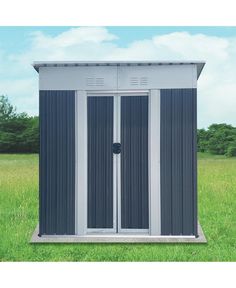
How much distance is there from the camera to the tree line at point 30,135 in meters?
15.4

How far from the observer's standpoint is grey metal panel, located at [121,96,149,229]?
7254 millimetres

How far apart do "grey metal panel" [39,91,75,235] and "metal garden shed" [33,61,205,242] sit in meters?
0.01

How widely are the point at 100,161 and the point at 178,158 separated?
3.60ft

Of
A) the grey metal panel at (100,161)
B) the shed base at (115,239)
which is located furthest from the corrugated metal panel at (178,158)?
the grey metal panel at (100,161)

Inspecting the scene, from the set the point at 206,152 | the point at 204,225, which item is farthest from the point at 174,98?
the point at 206,152

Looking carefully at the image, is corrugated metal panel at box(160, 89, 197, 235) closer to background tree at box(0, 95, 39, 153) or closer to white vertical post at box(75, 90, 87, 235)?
white vertical post at box(75, 90, 87, 235)

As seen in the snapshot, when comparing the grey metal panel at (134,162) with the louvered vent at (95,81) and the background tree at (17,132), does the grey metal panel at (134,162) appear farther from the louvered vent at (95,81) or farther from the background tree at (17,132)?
the background tree at (17,132)

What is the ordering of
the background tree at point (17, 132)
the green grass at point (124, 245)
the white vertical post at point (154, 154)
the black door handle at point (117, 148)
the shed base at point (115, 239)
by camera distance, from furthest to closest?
Result: the background tree at point (17, 132), the black door handle at point (117, 148), the white vertical post at point (154, 154), the shed base at point (115, 239), the green grass at point (124, 245)

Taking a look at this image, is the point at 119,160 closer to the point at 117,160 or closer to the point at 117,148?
the point at 117,160

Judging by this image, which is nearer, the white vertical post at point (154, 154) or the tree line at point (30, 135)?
the white vertical post at point (154, 154)

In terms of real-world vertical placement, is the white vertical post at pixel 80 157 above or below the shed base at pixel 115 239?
above

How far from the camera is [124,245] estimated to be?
23.2 feet

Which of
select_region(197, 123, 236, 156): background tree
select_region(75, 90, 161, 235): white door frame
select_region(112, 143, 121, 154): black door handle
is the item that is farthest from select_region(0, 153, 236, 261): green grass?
select_region(112, 143, 121, 154): black door handle

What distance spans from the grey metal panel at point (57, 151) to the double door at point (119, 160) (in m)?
0.26
